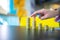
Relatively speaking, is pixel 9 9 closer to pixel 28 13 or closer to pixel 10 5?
pixel 10 5

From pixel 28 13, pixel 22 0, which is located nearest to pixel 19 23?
pixel 28 13

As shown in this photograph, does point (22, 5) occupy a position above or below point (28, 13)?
above

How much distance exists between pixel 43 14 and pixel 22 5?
1.23 m

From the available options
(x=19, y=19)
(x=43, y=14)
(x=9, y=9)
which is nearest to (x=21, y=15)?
(x=19, y=19)

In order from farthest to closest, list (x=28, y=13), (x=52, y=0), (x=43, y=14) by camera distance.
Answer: (x=28, y=13) → (x=52, y=0) → (x=43, y=14)

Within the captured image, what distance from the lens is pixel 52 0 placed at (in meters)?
2.13

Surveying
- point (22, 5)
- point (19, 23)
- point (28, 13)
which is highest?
point (22, 5)

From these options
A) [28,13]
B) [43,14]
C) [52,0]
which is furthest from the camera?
[28,13]

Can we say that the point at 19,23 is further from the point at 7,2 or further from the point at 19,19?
the point at 7,2

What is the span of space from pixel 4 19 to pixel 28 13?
0.45 m

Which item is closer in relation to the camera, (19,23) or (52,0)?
(52,0)

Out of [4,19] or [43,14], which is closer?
[43,14]

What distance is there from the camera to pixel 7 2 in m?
2.38

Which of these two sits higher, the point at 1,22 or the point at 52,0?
the point at 52,0
